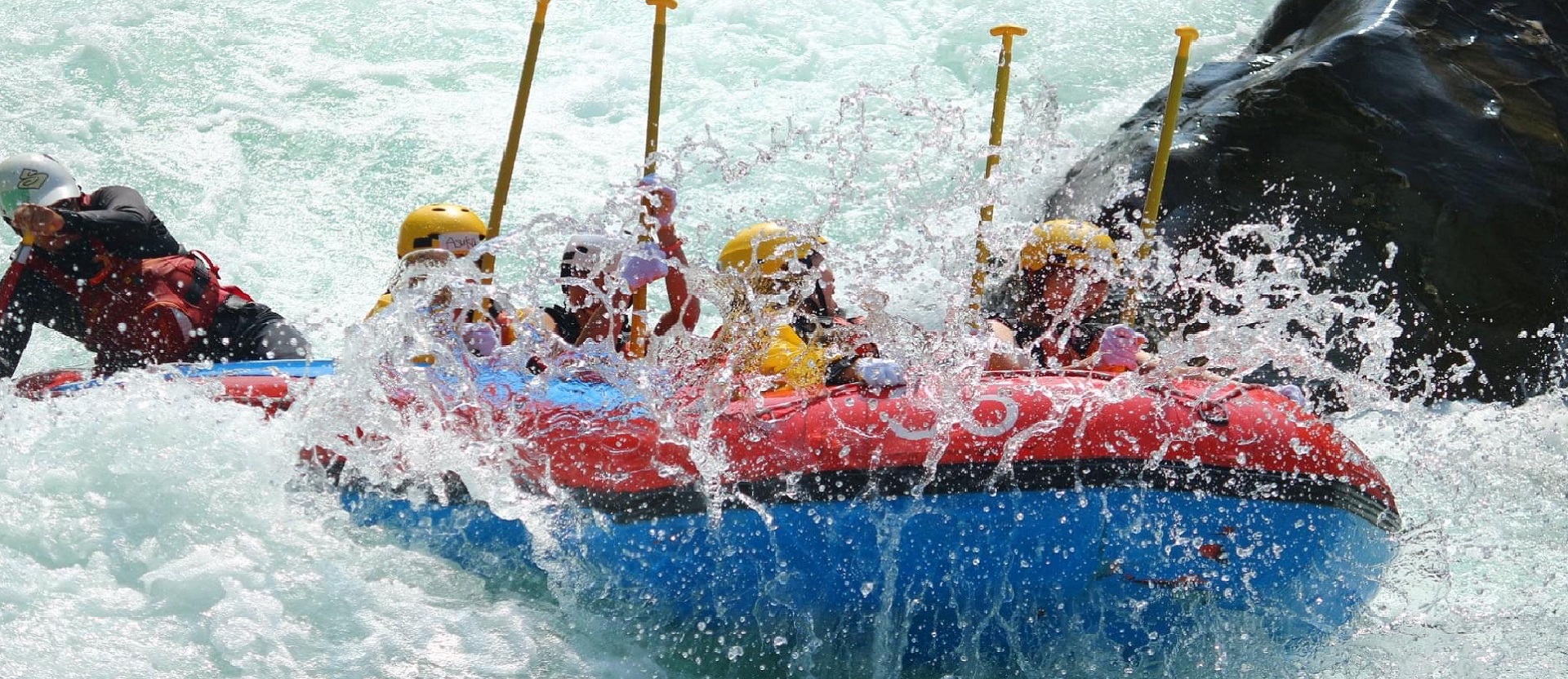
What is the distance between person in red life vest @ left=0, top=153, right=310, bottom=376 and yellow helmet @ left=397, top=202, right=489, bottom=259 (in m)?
0.59

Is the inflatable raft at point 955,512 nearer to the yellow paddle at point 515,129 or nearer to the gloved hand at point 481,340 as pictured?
the gloved hand at point 481,340

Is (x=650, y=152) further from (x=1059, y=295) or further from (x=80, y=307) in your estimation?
(x=80, y=307)

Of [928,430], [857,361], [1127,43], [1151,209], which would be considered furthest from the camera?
[1127,43]

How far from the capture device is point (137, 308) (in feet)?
18.5

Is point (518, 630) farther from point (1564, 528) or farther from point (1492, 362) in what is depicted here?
point (1492, 362)

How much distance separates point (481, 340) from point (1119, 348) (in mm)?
2002

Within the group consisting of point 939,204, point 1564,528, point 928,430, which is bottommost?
point 1564,528

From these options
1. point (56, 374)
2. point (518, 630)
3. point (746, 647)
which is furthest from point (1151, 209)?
point (56, 374)

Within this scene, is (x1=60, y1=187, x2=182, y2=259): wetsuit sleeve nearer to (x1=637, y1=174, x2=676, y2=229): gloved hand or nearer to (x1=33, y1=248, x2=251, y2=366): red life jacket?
(x1=33, y1=248, x2=251, y2=366): red life jacket

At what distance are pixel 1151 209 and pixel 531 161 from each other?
4763mm

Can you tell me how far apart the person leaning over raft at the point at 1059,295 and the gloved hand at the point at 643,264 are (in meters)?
1.13

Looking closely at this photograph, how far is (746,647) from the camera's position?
4.42 m

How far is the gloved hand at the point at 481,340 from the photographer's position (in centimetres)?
484

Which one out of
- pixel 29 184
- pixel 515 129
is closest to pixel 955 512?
pixel 515 129
